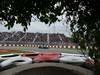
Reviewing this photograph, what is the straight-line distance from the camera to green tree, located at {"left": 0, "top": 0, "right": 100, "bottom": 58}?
2.81 metres

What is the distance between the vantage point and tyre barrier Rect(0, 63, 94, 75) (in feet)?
11.8

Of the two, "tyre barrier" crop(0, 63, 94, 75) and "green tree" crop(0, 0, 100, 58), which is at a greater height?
"green tree" crop(0, 0, 100, 58)

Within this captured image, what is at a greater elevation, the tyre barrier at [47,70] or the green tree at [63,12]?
the green tree at [63,12]

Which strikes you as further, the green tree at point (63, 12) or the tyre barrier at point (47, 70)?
the tyre barrier at point (47, 70)

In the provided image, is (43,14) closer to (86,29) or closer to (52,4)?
(52,4)

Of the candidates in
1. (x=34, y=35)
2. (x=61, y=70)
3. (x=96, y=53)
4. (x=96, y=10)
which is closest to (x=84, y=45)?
(x=96, y=53)

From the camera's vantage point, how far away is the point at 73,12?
305cm

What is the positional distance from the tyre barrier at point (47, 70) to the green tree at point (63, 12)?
78 centimetres

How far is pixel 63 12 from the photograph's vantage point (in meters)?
3.15

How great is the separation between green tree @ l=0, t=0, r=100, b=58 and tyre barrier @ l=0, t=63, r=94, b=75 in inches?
30.8

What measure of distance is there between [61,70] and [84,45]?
4.53 feet

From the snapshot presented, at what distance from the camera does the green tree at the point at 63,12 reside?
2807mm

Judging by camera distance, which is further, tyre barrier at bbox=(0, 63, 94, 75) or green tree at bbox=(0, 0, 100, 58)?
tyre barrier at bbox=(0, 63, 94, 75)

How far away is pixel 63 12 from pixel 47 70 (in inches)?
56.4
